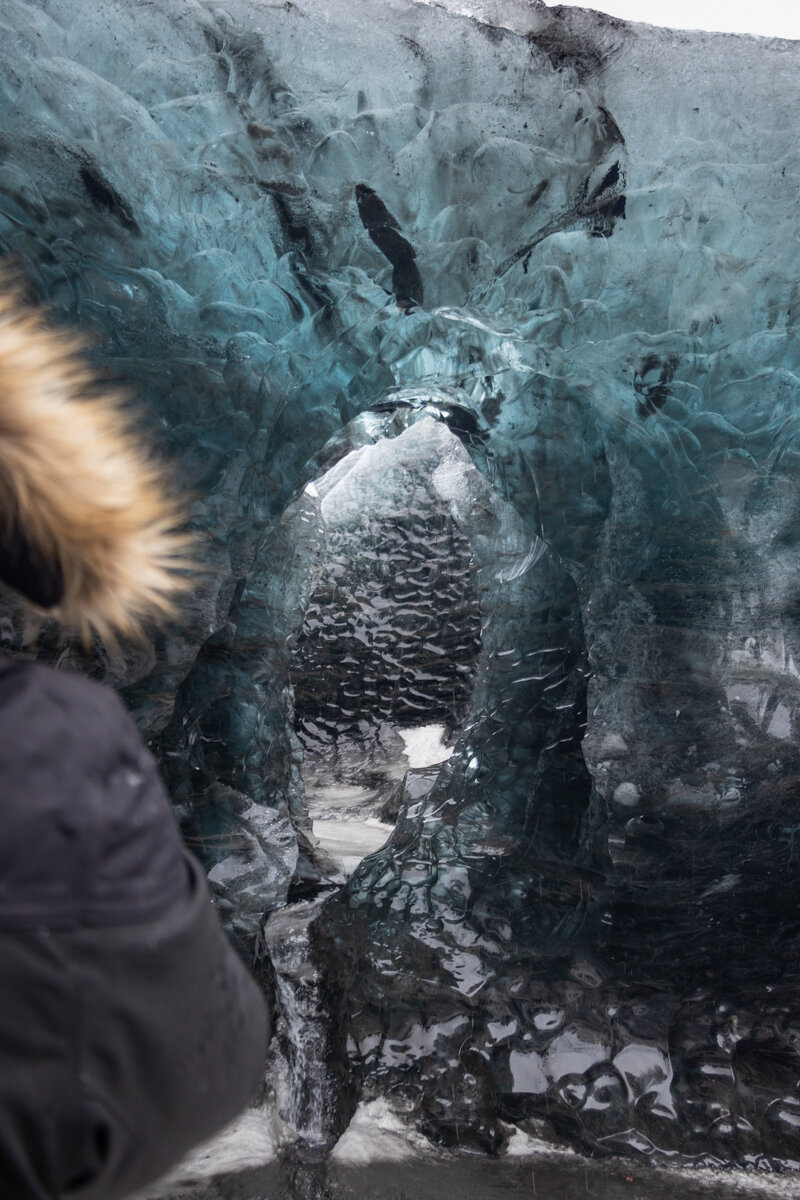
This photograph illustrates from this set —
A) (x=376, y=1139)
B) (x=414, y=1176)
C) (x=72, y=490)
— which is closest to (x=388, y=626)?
(x=376, y=1139)

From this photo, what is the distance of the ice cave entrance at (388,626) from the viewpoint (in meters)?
5.19

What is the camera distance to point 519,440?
2486 mm

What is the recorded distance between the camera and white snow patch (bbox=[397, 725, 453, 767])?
5109 mm

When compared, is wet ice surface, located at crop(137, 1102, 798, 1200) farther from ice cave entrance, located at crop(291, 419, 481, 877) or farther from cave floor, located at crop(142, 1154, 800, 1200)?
ice cave entrance, located at crop(291, 419, 481, 877)

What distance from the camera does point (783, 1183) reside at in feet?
7.24

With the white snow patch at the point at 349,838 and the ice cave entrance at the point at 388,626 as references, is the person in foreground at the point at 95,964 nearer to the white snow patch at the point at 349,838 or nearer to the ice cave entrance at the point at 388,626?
the white snow patch at the point at 349,838

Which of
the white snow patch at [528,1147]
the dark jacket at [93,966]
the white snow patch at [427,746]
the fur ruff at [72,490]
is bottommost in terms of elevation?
the white snow patch at [528,1147]

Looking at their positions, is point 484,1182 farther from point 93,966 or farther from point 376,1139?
point 93,966

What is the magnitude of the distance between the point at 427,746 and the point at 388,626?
0.81m

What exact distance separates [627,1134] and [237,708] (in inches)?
62.3

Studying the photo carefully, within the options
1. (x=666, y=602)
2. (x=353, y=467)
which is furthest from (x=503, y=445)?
(x=353, y=467)

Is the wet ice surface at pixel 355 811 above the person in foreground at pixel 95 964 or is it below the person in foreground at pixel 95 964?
below

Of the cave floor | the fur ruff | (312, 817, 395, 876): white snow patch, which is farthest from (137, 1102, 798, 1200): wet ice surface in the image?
the fur ruff

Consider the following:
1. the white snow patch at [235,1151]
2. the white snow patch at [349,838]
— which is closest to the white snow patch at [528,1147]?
the white snow patch at [235,1151]
